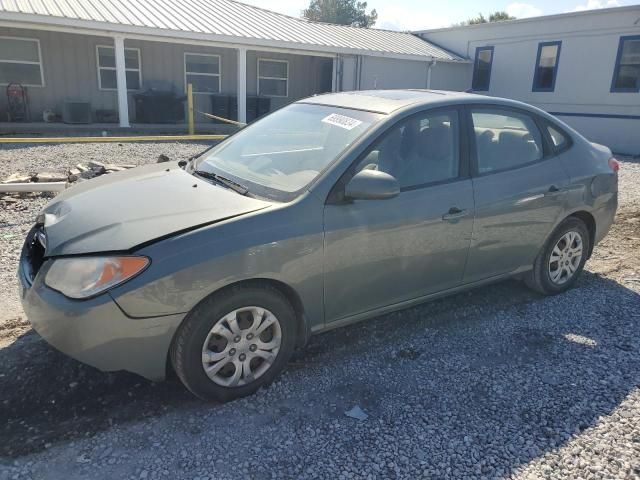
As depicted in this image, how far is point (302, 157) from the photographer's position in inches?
130

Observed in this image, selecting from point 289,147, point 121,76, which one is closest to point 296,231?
point 289,147

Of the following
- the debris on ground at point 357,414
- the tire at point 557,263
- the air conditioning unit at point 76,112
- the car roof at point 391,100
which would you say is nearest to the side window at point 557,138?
the car roof at point 391,100

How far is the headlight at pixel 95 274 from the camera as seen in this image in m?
2.48

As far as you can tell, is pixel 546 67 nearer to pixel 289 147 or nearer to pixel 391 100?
pixel 391 100

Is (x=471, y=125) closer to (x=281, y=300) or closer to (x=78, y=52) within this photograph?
(x=281, y=300)

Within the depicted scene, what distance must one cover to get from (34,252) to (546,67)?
19132 mm

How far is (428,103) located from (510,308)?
1.86m

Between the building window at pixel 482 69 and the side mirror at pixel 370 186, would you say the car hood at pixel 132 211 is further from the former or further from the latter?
the building window at pixel 482 69

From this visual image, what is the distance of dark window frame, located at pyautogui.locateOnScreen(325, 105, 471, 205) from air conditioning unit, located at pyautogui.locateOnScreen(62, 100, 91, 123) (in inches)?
568

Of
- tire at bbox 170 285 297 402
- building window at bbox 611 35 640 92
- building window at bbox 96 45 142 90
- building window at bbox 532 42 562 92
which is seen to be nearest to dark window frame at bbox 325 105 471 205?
tire at bbox 170 285 297 402

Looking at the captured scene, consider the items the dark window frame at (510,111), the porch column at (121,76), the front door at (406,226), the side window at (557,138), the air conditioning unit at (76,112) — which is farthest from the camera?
the air conditioning unit at (76,112)

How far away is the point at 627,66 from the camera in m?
16.1

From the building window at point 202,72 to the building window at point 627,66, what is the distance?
13284 mm

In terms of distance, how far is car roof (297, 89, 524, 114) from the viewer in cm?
351
